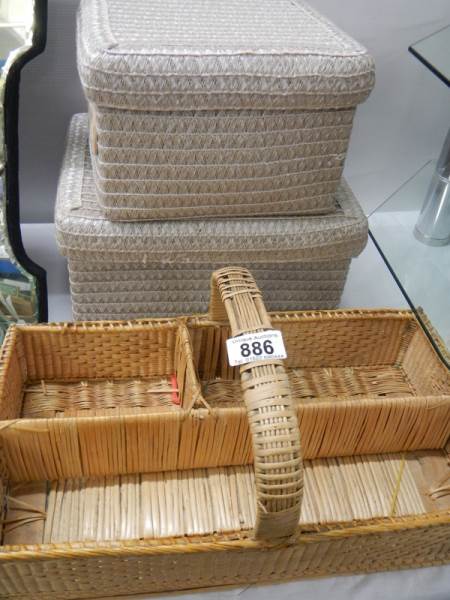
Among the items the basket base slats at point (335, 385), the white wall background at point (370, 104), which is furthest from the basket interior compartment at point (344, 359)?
the white wall background at point (370, 104)

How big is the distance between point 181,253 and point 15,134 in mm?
268

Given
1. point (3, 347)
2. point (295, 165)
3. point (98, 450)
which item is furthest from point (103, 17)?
point (98, 450)

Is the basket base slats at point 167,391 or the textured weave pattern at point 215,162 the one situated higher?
the textured weave pattern at point 215,162

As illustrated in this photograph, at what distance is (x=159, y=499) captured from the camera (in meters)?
0.75

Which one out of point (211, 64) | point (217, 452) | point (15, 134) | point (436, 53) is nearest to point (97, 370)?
point (217, 452)

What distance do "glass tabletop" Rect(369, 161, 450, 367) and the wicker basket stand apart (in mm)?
71

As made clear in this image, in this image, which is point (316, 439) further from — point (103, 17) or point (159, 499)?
point (103, 17)

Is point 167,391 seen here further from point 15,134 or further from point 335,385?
point 15,134

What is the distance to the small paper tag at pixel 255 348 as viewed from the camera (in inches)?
21.8

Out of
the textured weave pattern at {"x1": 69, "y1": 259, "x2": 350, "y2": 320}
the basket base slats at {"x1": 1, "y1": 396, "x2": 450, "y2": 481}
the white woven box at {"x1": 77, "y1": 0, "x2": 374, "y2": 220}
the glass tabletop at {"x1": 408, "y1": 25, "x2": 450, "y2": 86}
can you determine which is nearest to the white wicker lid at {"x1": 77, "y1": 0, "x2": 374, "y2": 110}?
the white woven box at {"x1": 77, "y1": 0, "x2": 374, "y2": 220}

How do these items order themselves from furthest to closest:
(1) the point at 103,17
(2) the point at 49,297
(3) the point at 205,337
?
(2) the point at 49,297, (3) the point at 205,337, (1) the point at 103,17

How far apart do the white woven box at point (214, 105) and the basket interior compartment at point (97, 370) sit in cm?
18

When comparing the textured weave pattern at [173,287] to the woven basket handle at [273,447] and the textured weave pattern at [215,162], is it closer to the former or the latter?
the textured weave pattern at [215,162]

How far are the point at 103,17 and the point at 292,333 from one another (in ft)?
1.66
